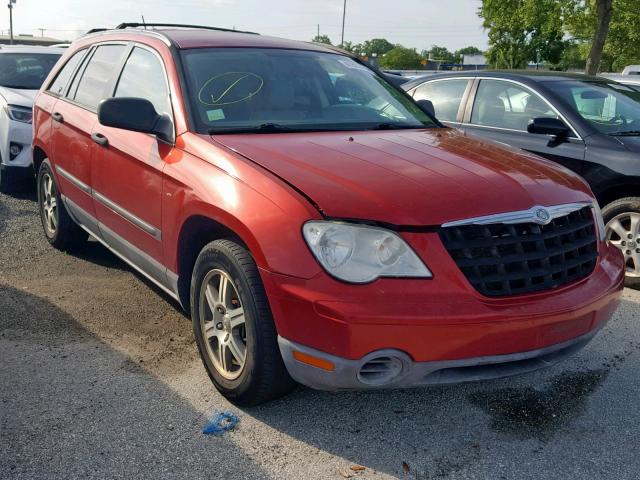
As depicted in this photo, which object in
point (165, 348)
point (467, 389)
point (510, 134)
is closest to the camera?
point (467, 389)

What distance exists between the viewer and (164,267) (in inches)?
140

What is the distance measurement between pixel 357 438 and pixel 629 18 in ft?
67.3

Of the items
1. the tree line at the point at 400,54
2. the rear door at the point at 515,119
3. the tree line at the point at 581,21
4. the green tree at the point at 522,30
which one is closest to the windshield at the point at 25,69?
the rear door at the point at 515,119

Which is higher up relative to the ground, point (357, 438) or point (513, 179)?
point (513, 179)

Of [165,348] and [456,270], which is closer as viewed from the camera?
→ [456,270]

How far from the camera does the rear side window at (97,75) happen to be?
→ 4.45 m

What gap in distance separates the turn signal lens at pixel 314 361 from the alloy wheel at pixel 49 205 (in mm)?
3396

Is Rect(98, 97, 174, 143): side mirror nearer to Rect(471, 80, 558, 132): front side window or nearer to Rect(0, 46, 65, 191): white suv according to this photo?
Rect(471, 80, 558, 132): front side window

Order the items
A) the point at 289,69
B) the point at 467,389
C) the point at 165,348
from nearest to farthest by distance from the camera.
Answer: the point at 467,389
the point at 165,348
the point at 289,69

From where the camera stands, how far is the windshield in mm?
8430

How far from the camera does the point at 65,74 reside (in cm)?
529

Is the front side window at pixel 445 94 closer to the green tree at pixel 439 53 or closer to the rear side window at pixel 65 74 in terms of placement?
the rear side window at pixel 65 74

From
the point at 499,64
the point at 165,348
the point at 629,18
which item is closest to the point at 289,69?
the point at 165,348

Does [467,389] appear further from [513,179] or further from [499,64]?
[499,64]
